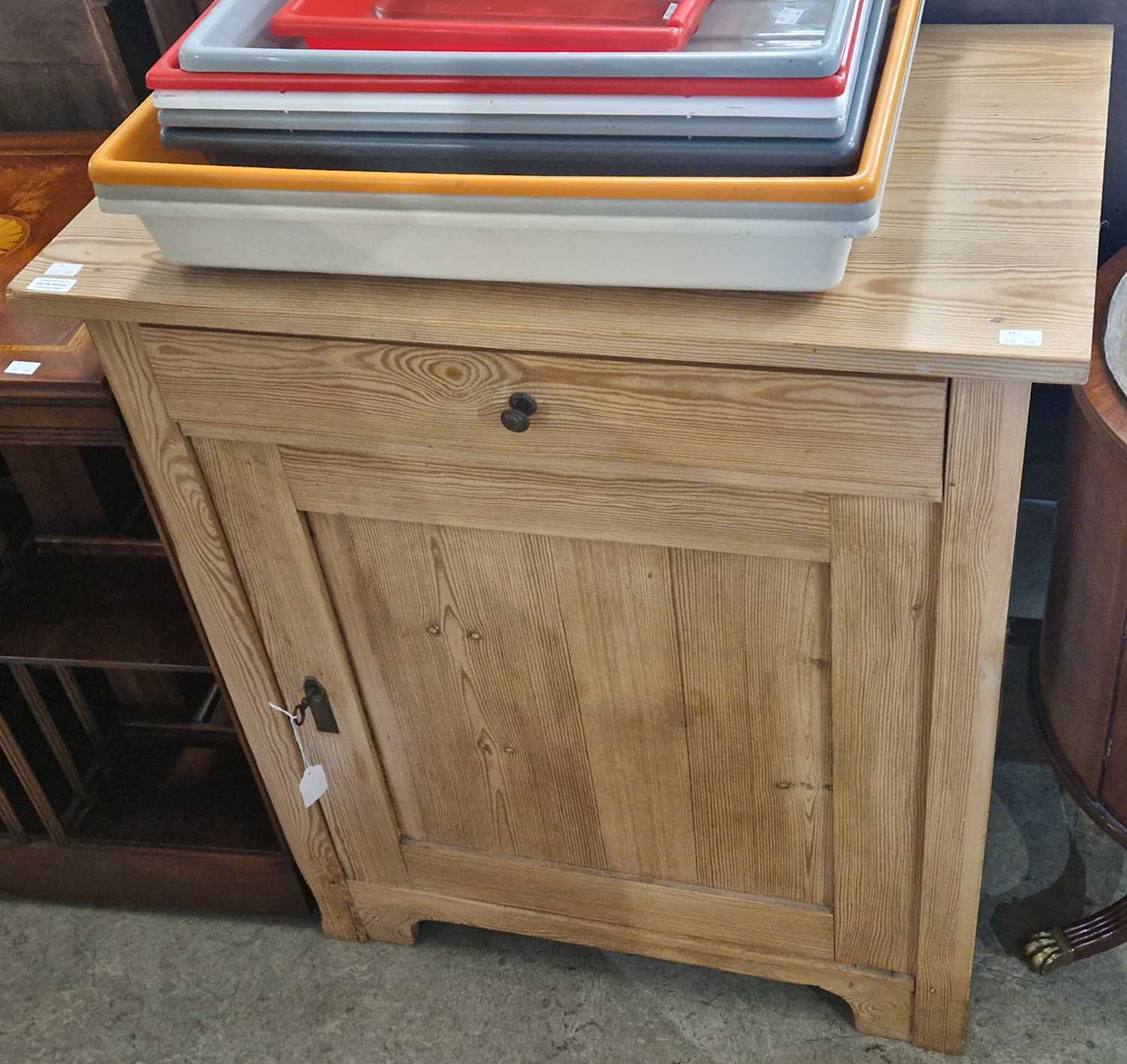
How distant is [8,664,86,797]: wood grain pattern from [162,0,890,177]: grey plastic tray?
0.68 metres

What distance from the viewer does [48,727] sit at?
1440 mm

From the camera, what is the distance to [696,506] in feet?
3.26

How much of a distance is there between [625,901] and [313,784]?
1.11 feet

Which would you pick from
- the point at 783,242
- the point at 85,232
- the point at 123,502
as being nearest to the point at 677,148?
the point at 783,242

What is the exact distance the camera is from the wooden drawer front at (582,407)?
89 cm

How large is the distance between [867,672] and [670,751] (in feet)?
0.70

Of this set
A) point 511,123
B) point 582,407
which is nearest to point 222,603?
point 582,407

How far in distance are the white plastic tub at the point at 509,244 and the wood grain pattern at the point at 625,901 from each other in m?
0.68

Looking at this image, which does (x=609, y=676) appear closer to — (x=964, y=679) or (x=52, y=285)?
(x=964, y=679)

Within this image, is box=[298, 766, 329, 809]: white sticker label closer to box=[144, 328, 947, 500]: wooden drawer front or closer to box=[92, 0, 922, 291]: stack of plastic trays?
box=[144, 328, 947, 500]: wooden drawer front

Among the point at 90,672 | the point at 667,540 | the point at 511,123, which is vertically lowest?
the point at 90,672

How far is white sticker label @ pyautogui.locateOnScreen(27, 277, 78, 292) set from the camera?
0.98 meters

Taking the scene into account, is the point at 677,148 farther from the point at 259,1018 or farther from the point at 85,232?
the point at 259,1018

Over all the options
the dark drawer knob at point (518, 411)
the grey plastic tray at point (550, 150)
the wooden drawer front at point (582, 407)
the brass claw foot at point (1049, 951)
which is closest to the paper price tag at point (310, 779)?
the wooden drawer front at point (582, 407)
